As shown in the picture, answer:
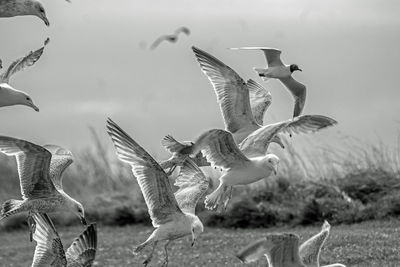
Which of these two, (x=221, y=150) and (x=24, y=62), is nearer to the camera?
(x=221, y=150)

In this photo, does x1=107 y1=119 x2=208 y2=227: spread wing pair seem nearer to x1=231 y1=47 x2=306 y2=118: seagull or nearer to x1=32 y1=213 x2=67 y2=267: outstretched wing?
x1=32 y1=213 x2=67 y2=267: outstretched wing

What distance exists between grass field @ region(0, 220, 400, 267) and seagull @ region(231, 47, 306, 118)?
178 cm

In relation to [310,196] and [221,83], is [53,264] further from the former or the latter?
[310,196]

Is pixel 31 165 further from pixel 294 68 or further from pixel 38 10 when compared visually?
pixel 294 68

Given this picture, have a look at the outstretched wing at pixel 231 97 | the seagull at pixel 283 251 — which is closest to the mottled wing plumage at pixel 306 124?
the seagull at pixel 283 251

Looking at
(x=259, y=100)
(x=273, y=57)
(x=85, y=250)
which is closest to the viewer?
(x=85, y=250)

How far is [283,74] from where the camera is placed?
1074 centimetres

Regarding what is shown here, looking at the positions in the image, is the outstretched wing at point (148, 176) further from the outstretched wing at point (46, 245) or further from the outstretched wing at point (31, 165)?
the outstretched wing at point (31, 165)

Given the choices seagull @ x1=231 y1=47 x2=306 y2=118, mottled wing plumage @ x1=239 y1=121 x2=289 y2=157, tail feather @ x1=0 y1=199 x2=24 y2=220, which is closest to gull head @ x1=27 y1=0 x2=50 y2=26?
tail feather @ x1=0 y1=199 x2=24 y2=220

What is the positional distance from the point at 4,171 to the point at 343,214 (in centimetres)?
846

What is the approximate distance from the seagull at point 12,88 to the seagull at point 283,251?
3.13m

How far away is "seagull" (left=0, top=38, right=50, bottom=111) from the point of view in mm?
8844

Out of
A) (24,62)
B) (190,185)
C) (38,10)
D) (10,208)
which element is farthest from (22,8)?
(190,185)

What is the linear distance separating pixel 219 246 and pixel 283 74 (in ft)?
10.1
